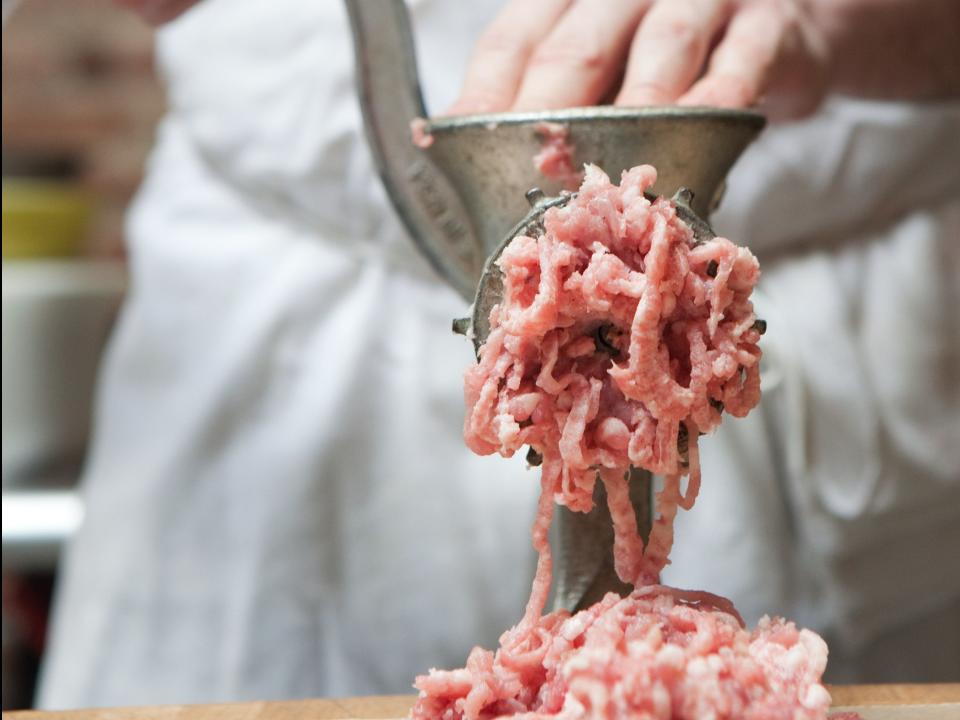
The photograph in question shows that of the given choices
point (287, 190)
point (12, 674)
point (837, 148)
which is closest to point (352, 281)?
point (287, 190)

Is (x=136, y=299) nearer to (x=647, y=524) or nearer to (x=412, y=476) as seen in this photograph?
(x=412, y=476)

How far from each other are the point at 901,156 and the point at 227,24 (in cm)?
78

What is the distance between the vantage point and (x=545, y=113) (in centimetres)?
72

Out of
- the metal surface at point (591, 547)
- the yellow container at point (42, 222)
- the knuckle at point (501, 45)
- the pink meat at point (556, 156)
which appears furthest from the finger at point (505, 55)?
the yellow container at point (42, 222)

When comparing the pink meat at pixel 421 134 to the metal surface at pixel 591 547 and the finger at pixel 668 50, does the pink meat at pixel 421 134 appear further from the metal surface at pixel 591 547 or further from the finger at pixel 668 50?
the metal surface at pixel 591 547

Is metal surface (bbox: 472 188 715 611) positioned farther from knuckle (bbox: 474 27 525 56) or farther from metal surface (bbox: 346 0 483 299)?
knuckle (bbox: 474 27 525 56)

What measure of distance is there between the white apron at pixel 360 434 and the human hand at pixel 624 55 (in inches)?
14.8

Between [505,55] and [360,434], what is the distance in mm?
605

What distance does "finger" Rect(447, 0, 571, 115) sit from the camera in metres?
0.83

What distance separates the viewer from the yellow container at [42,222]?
207cm

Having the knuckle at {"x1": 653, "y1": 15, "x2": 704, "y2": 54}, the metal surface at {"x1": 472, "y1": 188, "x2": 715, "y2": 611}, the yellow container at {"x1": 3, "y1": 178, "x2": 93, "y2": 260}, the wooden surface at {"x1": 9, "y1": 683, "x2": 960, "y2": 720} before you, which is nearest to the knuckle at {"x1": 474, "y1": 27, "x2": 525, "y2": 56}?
the knuckle at {"x1": 653, "y1": 15, "x2": 704, "y2": 54}

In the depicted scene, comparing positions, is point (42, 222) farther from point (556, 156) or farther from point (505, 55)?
point (556, 156)

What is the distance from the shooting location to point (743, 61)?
0.87m

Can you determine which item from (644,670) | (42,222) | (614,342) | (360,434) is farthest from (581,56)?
(42,222)
